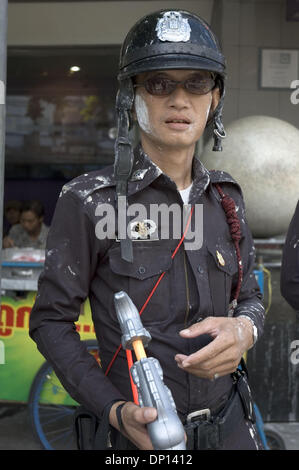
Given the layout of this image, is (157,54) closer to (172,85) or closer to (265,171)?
(172,85)

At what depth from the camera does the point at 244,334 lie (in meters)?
1.56

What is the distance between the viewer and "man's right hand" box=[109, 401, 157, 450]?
123cm

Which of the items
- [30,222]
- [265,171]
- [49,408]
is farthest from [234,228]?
[30,222]

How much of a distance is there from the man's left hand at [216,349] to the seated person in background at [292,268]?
0.44 metres

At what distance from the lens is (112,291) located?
1602mm

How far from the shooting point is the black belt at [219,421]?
156 centimetres

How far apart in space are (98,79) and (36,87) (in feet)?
4.34

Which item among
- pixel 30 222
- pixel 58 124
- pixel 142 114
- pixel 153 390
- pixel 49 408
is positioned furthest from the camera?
pixel 58 124

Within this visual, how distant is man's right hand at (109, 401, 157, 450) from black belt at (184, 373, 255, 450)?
0.24 m

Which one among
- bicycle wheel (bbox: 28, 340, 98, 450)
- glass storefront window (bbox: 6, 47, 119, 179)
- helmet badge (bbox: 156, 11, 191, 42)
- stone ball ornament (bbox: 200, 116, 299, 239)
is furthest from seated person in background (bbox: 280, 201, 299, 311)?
glass storefront window (bbox: 6, 47, 119, 179)

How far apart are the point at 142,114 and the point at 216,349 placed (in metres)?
0.68

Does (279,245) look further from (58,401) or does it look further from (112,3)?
(112,3)

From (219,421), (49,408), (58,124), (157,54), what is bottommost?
(49,408)

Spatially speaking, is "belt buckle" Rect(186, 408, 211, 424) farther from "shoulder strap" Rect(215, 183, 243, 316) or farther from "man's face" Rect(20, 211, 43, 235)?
"man's face" Rect(20, 211, 43, 235)
